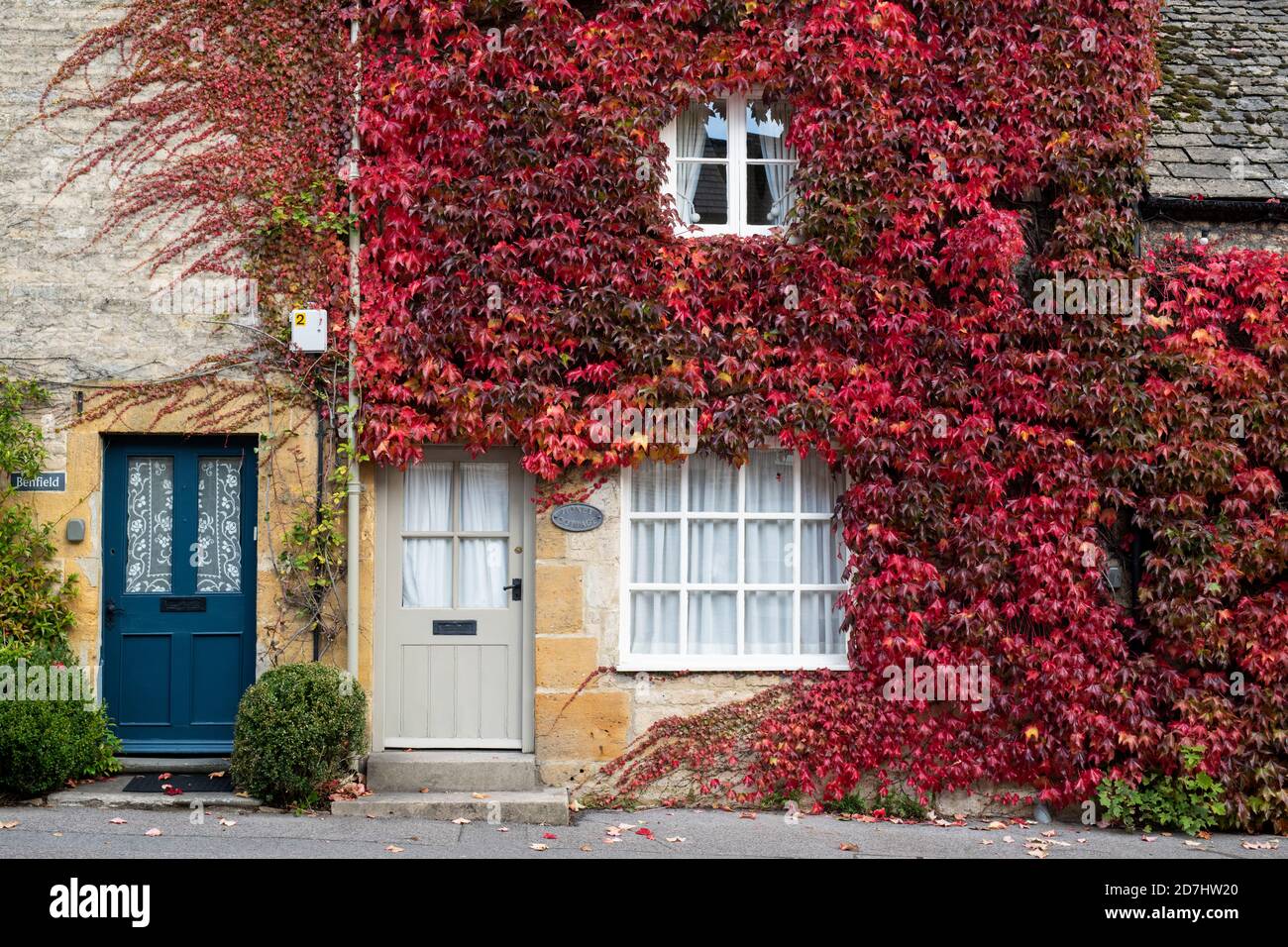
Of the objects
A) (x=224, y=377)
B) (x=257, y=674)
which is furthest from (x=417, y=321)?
(x=257, y=674)

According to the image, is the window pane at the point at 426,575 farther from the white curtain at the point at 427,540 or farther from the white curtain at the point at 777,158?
the white curtain at the point at 777,158

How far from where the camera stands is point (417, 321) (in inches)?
304

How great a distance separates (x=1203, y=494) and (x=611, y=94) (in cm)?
496

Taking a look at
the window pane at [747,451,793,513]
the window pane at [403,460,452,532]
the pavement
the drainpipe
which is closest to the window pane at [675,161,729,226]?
the window pane at [747,451,793,513]

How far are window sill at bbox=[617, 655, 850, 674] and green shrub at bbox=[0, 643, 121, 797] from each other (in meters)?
3.53

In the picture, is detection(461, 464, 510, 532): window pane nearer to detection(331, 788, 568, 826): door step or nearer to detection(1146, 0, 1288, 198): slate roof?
detection(331, 788, 568, 826): door step

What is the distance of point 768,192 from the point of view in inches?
324

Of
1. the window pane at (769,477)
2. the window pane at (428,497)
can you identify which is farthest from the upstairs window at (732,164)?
the window pane at (428,497)

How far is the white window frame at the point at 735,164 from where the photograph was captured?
8.12 metres

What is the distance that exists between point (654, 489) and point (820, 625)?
1.54 m

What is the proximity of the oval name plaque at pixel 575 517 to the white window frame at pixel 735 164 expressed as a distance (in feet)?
7.24

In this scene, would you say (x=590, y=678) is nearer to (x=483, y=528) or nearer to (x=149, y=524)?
(x=483, y=528)

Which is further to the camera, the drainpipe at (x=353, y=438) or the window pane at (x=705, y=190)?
the window pane at (x=705, y=190)

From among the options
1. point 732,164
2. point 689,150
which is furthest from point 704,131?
point 732,164
